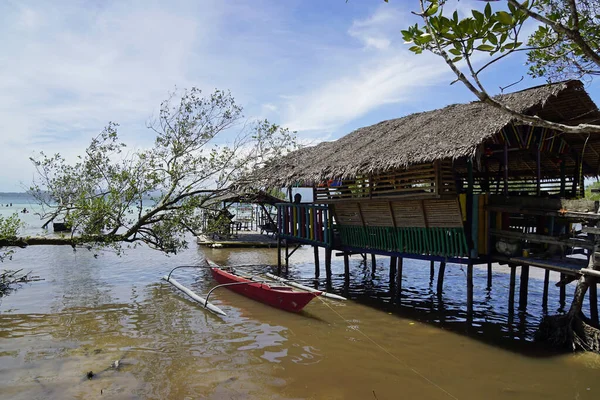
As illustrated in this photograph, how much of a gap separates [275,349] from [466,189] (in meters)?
5.94

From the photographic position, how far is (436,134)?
9633 millimetres

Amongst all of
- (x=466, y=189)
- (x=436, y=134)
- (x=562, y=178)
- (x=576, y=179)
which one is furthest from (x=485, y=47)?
(x=576, y=179)

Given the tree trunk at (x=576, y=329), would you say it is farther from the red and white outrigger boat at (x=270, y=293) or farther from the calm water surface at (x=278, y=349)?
the red and white outrigger boat at (x=270, y=293)

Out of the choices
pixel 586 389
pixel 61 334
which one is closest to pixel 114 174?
pixel 61 334

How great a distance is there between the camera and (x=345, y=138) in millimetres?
14422

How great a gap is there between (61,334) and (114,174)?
167 inches

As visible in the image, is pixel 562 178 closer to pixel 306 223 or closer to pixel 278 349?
pixel 306 223

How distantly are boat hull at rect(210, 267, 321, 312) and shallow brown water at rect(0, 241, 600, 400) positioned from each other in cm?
22

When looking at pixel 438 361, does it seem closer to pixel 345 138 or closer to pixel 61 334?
pixel 61 334

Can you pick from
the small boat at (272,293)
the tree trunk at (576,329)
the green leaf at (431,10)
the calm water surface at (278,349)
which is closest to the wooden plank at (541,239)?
the tree trunk at (576,329)

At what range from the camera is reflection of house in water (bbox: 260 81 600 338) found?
27.6 ft

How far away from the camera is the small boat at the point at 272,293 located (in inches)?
381

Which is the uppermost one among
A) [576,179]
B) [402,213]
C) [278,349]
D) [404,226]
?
[576,179]

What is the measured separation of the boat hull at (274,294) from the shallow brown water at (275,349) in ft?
0.71
